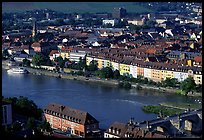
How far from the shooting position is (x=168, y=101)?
16.8 feet

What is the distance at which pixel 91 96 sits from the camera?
209 inches

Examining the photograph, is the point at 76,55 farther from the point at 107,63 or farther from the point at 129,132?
the point at 129,132

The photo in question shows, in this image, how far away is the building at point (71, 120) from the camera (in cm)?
367

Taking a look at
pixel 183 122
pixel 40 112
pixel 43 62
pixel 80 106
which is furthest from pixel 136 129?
pixel 43 62

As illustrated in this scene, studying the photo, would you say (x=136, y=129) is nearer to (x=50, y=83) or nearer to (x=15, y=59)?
(x=50, y=83)

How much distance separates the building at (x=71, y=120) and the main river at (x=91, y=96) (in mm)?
249

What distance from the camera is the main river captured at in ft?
14.4

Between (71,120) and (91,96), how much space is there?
5.03ft

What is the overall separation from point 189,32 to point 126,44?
7.34 feet

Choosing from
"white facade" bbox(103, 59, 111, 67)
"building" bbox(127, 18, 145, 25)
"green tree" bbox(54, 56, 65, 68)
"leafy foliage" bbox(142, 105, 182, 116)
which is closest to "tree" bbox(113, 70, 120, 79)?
"white facade" bbox(103, 59, 111, 67)

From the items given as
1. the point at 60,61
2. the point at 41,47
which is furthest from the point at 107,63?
the point at 41,47

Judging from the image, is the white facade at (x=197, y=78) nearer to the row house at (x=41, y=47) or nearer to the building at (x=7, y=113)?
the building at (x=7, y=113)

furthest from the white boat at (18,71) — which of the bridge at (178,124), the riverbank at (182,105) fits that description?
the bridge at (178,124)

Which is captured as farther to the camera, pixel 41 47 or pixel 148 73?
pixel 41 47
